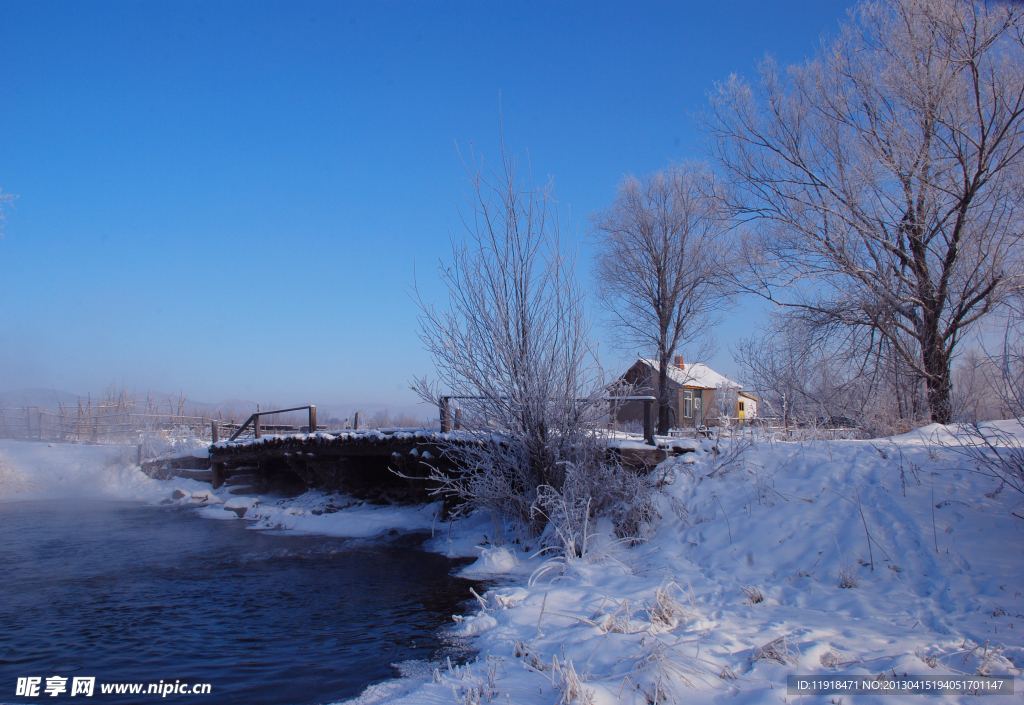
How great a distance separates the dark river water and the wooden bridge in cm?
187

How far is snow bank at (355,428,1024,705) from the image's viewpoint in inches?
156

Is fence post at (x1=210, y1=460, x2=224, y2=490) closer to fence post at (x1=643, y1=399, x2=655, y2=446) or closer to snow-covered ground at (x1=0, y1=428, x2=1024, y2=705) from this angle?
snow-covered ground at (x1=0, y1=428, x2=1024, y2=705)

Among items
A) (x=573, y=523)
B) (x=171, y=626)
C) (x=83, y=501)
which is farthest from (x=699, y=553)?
(x=83, y=501)

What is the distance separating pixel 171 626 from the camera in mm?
5918

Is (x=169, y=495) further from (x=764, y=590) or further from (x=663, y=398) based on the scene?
(x=663, y=398)

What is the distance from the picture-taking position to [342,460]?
1379cm

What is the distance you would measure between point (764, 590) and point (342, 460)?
10341mm

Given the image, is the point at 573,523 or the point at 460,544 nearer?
the point at 573,523

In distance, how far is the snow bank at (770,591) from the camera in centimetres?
396

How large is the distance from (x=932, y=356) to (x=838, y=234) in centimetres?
316

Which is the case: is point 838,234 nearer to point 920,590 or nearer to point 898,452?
point 898,452

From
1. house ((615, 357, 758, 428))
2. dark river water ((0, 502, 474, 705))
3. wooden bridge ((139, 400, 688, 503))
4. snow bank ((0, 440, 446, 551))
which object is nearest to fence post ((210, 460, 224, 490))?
wooden bridge ((139, 400, 688, 503))

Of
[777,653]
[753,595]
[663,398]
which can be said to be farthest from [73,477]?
[777,653]

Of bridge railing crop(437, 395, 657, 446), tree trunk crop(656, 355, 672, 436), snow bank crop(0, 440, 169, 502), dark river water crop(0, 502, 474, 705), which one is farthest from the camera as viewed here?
tree trunk crop(656, 355, 672, 436)
